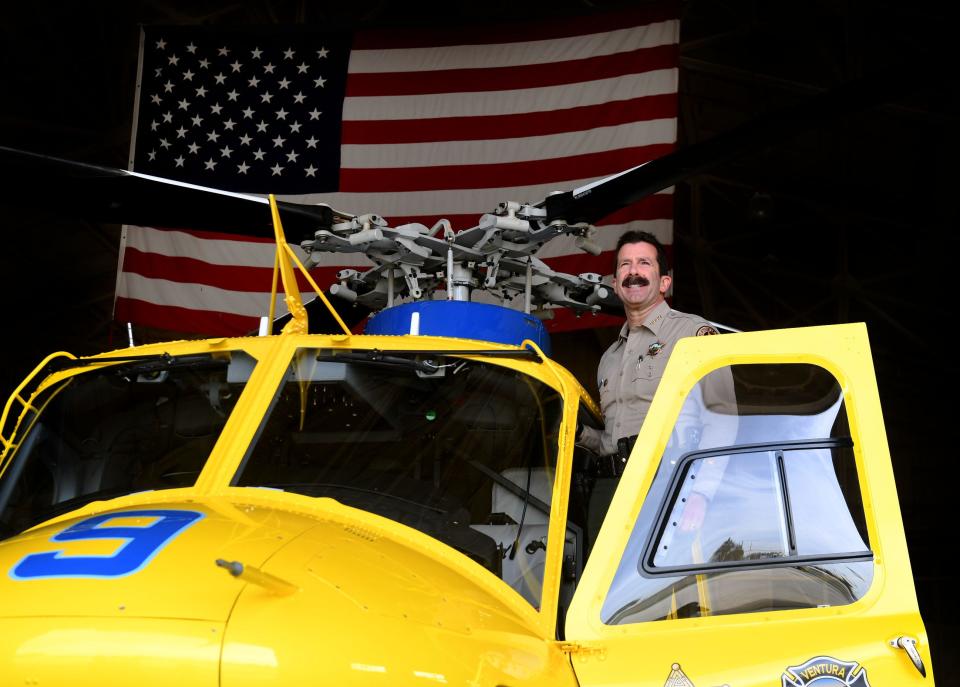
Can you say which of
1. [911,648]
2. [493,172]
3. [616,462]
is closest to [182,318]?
[493,172]

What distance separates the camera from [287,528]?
6.87 ft

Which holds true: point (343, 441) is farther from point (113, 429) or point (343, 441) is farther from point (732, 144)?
point (732, 144)

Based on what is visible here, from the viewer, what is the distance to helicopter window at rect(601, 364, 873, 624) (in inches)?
90.8

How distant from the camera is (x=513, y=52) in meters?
7.79

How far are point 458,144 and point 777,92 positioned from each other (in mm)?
5519

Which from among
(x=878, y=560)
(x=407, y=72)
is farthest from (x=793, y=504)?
(x=407, y=72)

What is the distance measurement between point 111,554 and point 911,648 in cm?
185

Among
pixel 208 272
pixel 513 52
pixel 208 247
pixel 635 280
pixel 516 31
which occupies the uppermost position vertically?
pixel 516 31

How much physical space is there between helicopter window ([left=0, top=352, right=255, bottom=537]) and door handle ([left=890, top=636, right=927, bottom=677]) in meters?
2.01

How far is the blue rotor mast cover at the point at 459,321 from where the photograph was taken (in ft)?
12.4

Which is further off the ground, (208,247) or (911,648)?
(208,247)

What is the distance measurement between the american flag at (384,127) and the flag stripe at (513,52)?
14 millimetres

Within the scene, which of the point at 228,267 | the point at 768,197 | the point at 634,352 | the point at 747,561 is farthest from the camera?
the point at 768,197

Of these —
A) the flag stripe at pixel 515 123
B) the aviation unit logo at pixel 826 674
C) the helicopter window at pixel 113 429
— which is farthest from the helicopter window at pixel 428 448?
the flag stripe at pixel 515 123
